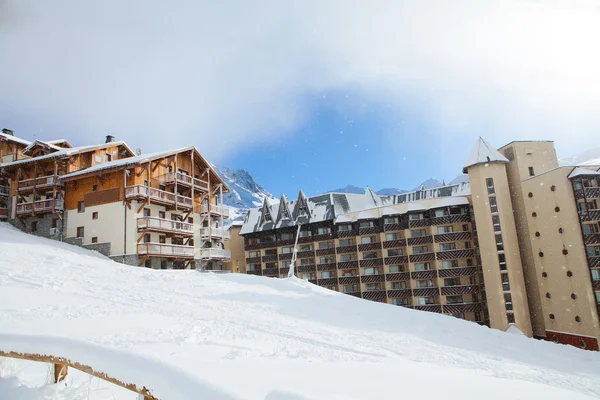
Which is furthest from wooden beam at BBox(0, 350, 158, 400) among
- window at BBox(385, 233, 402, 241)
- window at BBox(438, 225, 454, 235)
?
window at BBox(385, 233, 402, 241)

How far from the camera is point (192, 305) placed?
551 inches

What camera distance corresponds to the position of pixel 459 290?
45.4 meters

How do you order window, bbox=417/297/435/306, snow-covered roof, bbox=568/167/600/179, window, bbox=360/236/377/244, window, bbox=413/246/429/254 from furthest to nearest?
window, bbox=360/236/377/244
window, bbox=413/246/429/254
window, bbox=417/297/435/306
snow-covered roof, bbox=568/167/600/179

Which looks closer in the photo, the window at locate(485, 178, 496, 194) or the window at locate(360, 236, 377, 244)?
the window at locate(485, 178, 496, 194)

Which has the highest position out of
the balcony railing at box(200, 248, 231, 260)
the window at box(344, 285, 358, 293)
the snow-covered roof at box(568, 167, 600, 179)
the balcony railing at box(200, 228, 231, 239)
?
the snow-covered roof at box(568, 167, 600, 179)

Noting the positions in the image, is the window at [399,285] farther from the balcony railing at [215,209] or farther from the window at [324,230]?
the balcony railing at [215,209]

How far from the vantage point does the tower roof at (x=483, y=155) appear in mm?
43938

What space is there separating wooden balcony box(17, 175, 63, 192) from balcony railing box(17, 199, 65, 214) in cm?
143

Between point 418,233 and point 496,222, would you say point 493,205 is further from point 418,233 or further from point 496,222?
point 418,233

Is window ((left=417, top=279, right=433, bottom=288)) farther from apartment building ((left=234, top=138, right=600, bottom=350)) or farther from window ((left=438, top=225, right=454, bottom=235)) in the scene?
window ((left=438, top=225, right=454, bottom=235))

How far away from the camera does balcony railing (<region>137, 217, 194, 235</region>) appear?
31.8m

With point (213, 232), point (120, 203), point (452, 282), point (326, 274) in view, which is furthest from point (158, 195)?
point (452, 282)

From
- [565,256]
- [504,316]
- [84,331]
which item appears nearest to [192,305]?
[84,331]

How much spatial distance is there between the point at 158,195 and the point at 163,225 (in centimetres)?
278
